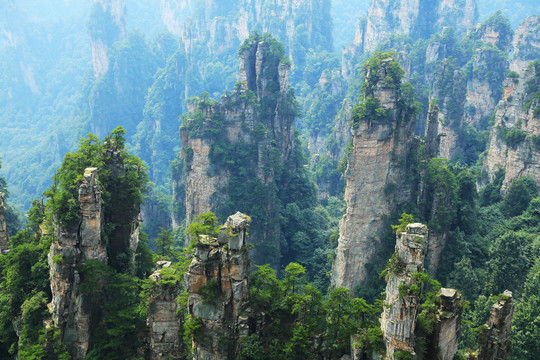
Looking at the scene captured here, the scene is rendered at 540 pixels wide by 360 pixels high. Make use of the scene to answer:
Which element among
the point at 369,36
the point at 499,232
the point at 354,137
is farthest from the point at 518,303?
the point at 369,36

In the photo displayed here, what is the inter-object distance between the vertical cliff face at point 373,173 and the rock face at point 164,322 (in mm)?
20369

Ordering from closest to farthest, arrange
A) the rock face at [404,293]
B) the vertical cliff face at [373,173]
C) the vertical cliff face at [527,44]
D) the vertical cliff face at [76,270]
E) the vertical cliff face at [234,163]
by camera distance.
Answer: the rock face at [404,293], the vertical cliff face at [76,270], the vertical cliff face at [373,173], the vertical cliff face at [234,163], the vertical cliff face at [527,44]

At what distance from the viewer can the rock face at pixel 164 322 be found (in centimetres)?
2578

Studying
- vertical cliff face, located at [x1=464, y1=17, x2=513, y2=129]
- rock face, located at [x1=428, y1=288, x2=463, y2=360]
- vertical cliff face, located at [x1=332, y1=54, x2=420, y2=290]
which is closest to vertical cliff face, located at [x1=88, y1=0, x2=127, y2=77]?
vertical cliff face, located at [x1=464, y1=17, x2=513, y2=129]

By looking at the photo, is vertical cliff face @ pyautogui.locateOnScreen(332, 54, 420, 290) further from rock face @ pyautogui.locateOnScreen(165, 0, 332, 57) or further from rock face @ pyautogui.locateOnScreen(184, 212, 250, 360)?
rock face @ pyautogui.locateOnScreen(165, 0, 332, 57)

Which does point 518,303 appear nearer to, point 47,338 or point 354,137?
point 354,137

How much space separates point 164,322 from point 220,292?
3743 millimetres

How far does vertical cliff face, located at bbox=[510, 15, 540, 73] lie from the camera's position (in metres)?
79.4

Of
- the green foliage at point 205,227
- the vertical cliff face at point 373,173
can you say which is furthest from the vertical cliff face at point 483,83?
the green foliage at point 205,227

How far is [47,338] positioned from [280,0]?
11420 cm

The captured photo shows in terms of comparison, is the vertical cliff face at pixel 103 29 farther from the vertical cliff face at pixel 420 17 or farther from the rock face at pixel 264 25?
the vertical cliff face at pixel 420 17

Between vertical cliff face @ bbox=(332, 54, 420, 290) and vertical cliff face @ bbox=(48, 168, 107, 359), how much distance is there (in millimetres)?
22690

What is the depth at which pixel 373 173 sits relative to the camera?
42875 millimetres

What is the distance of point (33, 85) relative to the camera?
13375 centimetres
